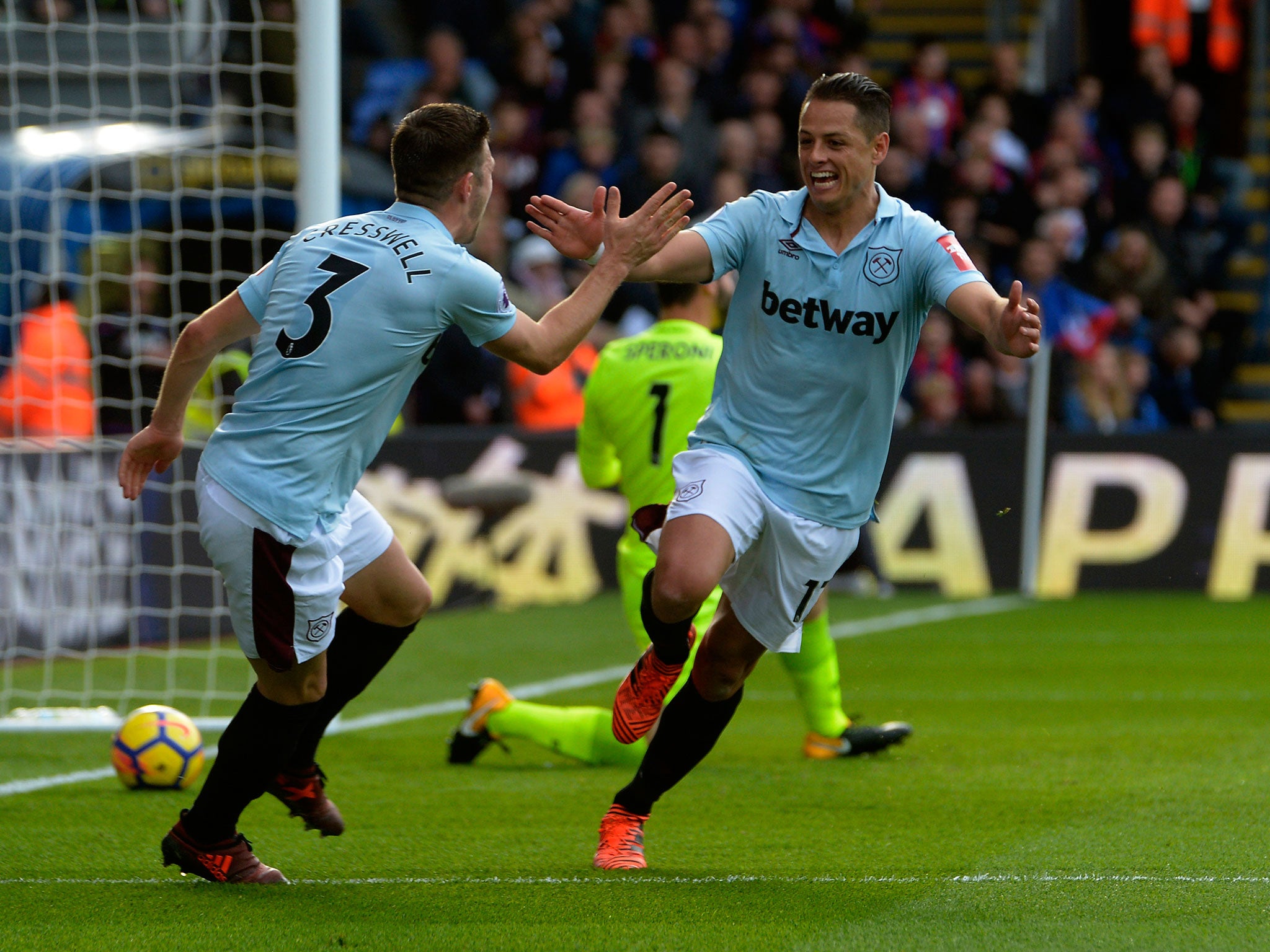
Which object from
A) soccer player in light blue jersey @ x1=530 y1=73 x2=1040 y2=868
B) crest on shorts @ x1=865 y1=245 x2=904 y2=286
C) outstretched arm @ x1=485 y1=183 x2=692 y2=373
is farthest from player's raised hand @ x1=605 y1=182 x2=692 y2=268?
crest on shorts @ x1=865 y1=245 x2=904 y2=286

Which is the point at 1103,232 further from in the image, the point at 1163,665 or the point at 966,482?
the point at 1163,665

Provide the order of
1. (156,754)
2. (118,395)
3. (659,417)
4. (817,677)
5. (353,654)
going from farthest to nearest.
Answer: (118,395), (817,677), (659,417), (156,754), (353,654)

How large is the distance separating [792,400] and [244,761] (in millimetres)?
1764

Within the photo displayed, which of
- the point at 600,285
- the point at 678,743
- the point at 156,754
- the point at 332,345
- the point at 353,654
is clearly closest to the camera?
the point at 332,345

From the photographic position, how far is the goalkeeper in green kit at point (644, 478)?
22.2 ft

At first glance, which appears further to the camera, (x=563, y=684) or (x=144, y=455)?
(x=563, y=684)

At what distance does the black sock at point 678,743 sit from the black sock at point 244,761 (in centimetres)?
97

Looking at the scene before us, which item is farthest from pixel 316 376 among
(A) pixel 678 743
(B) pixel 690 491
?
(A) pixel 678 743

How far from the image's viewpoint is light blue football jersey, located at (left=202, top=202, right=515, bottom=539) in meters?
4.50

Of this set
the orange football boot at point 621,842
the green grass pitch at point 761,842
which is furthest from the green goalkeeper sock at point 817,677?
the orange football boot at point 621,842

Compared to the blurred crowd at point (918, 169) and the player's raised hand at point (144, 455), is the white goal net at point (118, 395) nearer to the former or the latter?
the blurred crowd at point (918, 169)

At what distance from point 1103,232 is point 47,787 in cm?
1216

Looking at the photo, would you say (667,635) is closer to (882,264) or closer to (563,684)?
(882,264)

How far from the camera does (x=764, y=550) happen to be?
5.02 m
